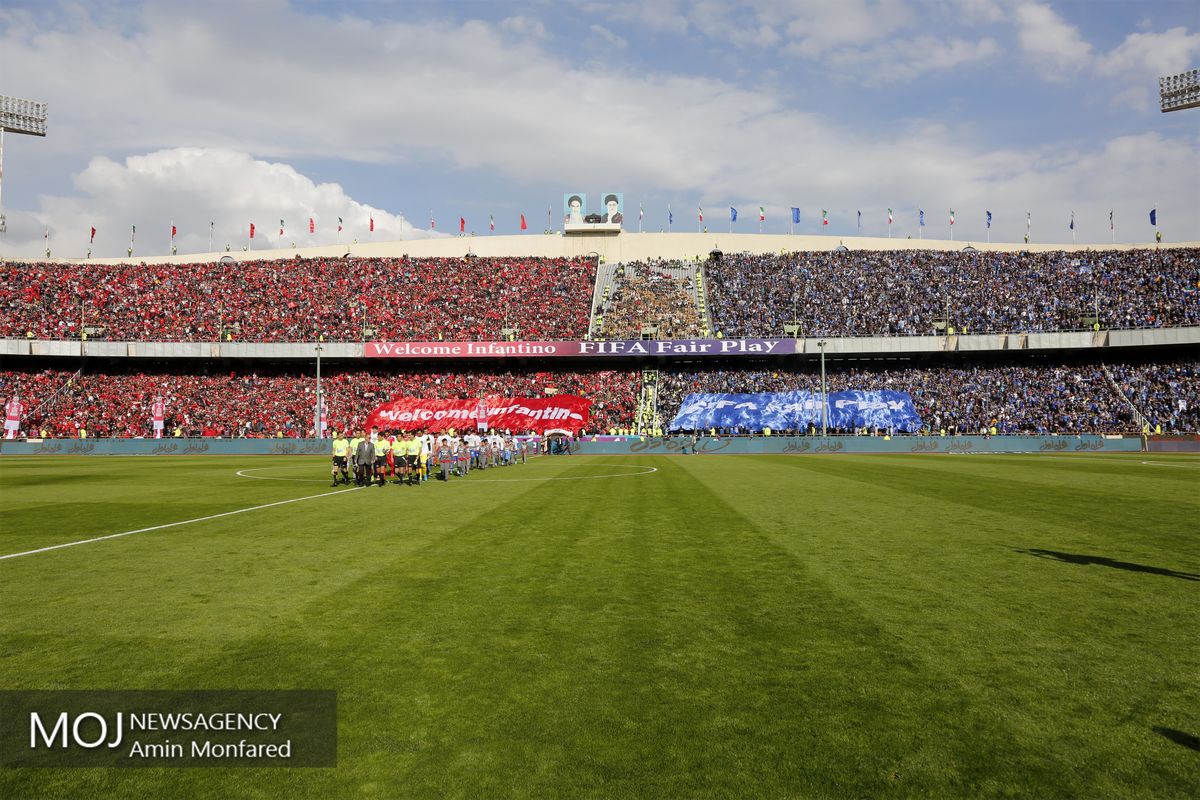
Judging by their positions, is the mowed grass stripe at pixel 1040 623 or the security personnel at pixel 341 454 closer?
the mowed grass stripe at pixel 1040 623

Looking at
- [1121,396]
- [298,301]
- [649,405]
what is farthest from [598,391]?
[1121,396]

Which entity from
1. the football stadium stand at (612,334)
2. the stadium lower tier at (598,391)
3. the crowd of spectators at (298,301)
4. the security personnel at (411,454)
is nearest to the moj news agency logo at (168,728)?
the security personnel at (411,454)

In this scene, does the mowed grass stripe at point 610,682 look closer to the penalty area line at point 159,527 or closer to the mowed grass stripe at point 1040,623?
the mowed grass stripe at point 1040,623

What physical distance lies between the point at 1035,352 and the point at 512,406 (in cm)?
4272

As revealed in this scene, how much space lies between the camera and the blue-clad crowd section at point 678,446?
44.5m

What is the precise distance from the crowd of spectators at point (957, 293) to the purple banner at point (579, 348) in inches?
119

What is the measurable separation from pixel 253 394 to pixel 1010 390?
196ft

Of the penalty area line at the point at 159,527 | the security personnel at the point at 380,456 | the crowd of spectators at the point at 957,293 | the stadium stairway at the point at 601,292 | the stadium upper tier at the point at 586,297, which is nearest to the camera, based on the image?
the penalty area line at the point at 159,527

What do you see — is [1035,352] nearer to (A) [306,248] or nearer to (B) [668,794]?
(B) [668,794]

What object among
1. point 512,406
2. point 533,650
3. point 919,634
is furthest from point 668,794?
point 512,406

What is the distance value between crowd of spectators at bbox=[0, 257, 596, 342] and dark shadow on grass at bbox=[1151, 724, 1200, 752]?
2377 inches

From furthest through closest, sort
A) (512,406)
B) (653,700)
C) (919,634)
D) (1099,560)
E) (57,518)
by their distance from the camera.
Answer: (512,406) → (57,518) → (1099,560) → (919,634) → (653,700)

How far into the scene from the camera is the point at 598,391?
196 ft

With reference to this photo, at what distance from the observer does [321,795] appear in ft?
13.6
